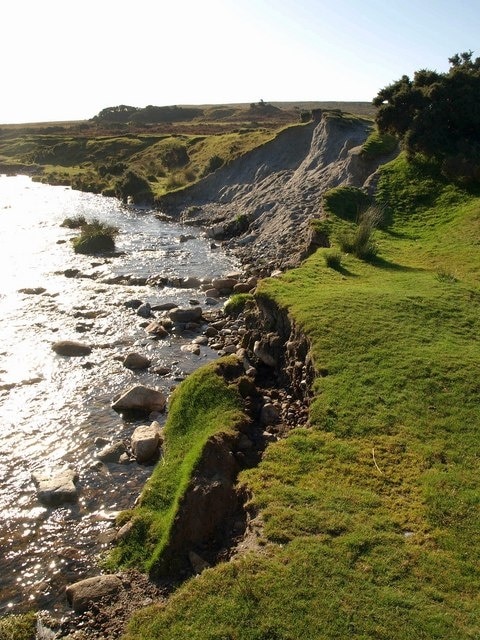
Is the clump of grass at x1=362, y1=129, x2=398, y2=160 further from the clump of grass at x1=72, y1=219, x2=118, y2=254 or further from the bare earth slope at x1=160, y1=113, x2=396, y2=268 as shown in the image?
the clump of grass at x1=72, y1=219, x2=118, y2=254

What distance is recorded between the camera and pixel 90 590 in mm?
10156

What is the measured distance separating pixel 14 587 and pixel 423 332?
1297 centimetres

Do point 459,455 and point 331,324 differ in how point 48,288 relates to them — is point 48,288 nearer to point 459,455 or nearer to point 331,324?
point 331,324

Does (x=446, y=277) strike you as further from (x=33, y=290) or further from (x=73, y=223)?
(x=73, y=223)

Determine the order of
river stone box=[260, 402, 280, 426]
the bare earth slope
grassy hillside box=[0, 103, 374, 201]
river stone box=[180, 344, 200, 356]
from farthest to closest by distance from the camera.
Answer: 1. grassy hillside box=[0, 103, 374, 201]
2. the bare earth slope
3. river stone box=[180, 344, 200, 356]
4. river stone box=[260, 402, 280, 426]

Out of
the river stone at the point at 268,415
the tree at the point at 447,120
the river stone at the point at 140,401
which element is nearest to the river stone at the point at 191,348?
the river stone at the point at 140,401

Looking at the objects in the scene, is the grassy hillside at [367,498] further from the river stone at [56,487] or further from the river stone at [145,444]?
the river stone at [56,487]

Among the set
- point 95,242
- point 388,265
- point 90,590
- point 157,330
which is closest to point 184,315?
point 157,330

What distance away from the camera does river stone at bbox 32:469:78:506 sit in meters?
13.2

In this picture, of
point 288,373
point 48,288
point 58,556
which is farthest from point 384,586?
point 48,288

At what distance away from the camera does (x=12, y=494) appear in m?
13.4

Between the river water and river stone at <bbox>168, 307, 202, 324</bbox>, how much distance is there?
1641mm

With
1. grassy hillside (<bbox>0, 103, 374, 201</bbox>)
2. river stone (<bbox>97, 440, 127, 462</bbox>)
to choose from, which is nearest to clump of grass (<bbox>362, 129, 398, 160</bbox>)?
grassy hillside (<bbox>0, 103, 374, 201</bbox>)

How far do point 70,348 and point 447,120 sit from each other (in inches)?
1087
